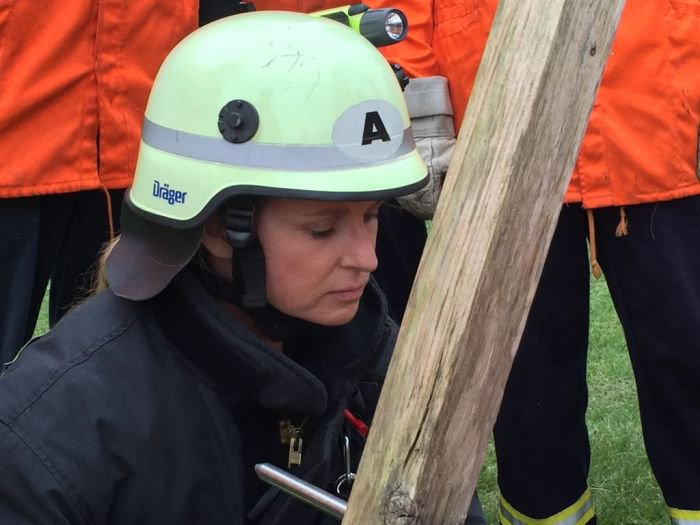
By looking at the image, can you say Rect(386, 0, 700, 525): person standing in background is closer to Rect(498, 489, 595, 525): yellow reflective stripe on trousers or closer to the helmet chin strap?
Rect(498, 489, 595, 525): yellow reflective stripe on trousers

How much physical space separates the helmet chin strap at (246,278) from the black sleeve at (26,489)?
0.48 meters

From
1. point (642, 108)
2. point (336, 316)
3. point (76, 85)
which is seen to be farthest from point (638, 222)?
point (76, 85)

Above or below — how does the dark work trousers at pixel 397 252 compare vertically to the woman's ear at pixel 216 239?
below

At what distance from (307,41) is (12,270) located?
3.55 ft

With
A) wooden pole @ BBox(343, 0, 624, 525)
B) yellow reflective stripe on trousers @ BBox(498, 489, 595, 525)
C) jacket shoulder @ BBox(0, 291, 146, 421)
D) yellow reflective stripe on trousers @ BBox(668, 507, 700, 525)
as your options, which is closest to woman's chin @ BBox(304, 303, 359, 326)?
jacket shoulder @ BBox(0, 291, 146, 421)

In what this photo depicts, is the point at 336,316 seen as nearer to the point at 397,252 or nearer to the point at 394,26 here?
the point at 394,26

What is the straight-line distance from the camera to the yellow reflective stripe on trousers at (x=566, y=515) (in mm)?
3684

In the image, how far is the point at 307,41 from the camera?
2256 millimetres

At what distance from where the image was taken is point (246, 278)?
2.27 metres

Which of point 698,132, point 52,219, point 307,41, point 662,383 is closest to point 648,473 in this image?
point 662,383

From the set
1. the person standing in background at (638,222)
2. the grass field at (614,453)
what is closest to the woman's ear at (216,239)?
the person standing in background at (638,222)

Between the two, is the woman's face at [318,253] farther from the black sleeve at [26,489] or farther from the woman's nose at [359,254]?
the black sleeve at [26,489]

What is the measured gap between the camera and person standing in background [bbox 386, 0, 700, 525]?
9.99 ft

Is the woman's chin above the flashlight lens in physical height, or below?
below
